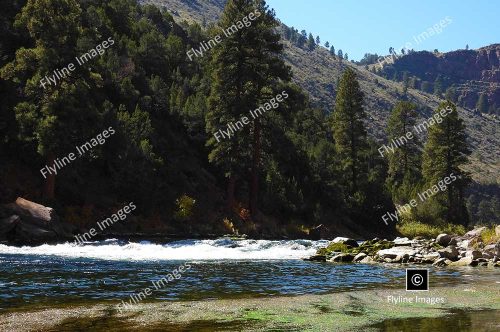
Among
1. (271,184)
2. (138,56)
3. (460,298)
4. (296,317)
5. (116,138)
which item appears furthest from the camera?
(138,56)

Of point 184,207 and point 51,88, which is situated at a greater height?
point 51,88

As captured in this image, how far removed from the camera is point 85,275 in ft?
54.8

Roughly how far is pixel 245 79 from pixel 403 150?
4754 cm

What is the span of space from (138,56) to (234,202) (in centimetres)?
2207

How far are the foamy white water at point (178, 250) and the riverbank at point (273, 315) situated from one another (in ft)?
41.5

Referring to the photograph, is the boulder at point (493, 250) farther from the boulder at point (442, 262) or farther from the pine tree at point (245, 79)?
the pine tree at point (245, 79)

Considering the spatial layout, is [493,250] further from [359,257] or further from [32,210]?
[32,210]

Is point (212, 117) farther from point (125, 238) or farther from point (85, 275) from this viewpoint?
point (85, 275)

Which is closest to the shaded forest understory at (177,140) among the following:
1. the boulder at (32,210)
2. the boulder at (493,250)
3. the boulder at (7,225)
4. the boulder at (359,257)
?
the boulder at (7,225)

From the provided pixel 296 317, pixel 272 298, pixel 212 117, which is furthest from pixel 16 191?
pixel 296 317

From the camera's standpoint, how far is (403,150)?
87.3m

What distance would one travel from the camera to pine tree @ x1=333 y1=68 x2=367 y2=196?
205 feet

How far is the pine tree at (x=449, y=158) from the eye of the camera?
220ft

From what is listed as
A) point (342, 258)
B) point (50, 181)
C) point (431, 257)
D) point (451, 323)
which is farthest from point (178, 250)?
point (451, 323)
